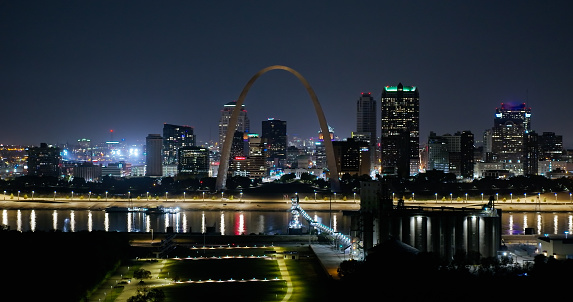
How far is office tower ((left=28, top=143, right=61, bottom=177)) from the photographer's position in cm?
11444

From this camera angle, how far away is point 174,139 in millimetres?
144500

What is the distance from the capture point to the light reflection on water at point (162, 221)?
129ft

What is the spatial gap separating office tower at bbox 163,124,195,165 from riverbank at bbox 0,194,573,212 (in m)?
78.7

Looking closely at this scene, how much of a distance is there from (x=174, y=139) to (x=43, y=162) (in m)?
33.4

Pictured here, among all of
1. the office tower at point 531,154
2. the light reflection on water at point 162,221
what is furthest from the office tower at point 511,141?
the light reflection on water at point 162,221

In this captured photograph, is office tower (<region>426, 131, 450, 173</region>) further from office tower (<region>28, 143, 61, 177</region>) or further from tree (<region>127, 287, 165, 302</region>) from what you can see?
tree (<region>127, 287, 165, 302</region>)

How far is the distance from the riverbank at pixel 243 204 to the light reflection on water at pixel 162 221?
7.74ft

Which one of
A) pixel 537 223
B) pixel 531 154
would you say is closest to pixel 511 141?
pixel 531 154

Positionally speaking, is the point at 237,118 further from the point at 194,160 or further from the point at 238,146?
the point at 238,146

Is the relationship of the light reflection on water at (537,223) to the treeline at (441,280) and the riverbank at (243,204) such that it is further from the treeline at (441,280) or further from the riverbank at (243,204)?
the treeline at (441,280)

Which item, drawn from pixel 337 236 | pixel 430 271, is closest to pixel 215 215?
pixel 337 236

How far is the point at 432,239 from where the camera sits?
27.1 m

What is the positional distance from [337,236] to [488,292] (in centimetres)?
1125

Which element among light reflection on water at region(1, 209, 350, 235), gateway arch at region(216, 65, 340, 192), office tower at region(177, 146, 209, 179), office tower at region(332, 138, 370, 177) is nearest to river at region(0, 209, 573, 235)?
light reflection on water at region(1, 209, 350, 235)
